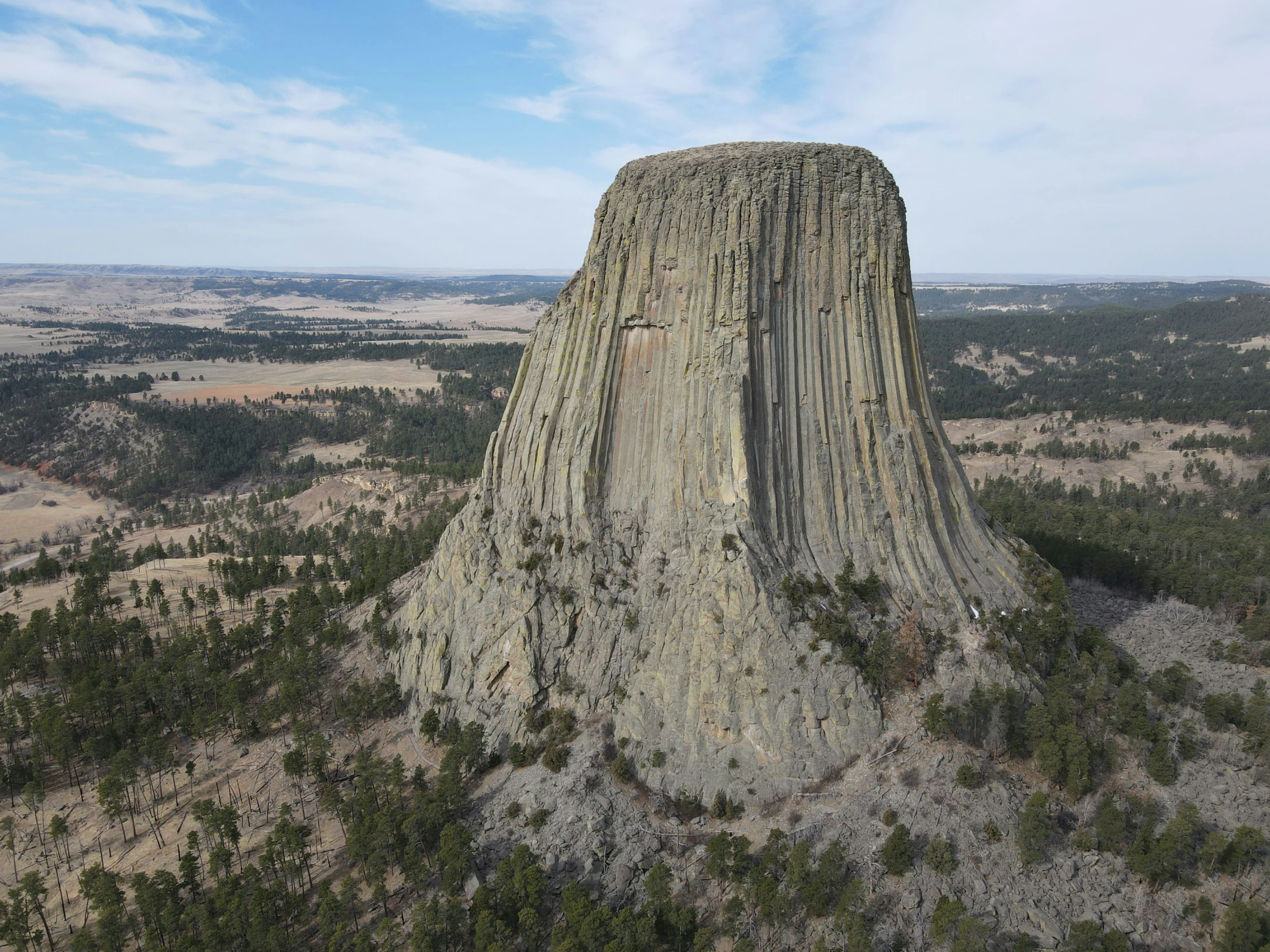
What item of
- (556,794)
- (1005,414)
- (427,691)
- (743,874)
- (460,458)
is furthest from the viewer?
(1005,414)

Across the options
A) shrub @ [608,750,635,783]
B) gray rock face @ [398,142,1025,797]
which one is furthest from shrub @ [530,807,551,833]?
gray rock face @ [398,142,1025,797]

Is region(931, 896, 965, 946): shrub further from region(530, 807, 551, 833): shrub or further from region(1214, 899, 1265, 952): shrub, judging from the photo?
region(530, 807, 551, 833): shrub

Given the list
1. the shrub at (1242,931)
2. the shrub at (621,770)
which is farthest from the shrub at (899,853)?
the shrub at (621,770)

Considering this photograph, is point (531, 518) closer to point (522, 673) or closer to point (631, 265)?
point (522, 673)

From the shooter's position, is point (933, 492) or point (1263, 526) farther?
point (1263, 526)

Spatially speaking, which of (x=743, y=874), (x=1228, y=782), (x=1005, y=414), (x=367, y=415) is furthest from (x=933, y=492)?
(x=367, y=415)

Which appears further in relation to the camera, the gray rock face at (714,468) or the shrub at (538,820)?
the gray rock face at (714,468)

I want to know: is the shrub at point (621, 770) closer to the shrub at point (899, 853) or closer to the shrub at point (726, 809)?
the shrub at point (726, 809)
